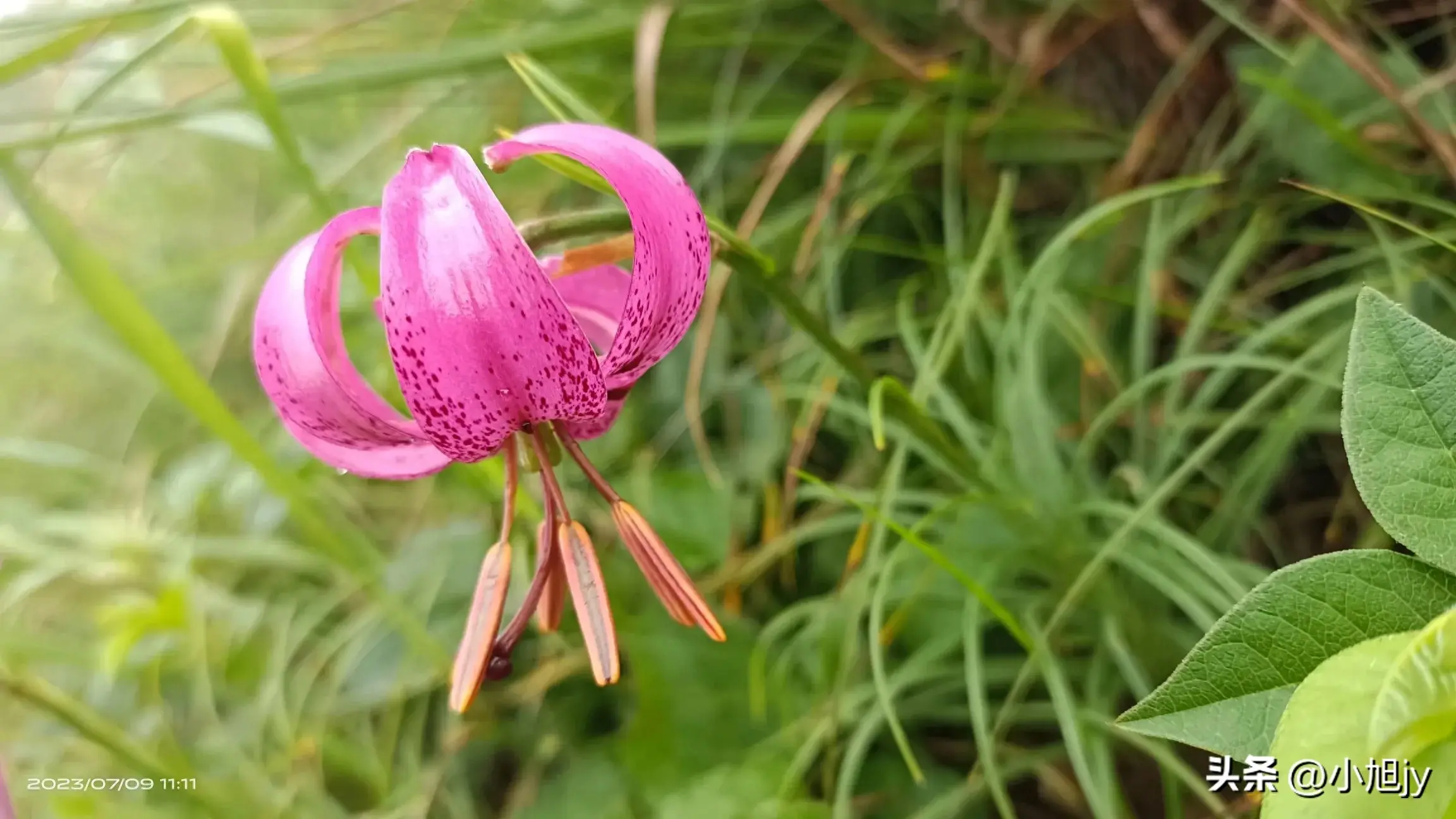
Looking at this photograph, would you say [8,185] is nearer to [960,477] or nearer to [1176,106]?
[960,477]

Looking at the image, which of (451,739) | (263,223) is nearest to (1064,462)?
(451,739)

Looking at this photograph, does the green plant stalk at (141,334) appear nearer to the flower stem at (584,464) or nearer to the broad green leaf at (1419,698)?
the flower stem at (584,464)

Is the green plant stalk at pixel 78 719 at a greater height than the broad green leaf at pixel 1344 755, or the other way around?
the broad green leaf at pixel 1344 755

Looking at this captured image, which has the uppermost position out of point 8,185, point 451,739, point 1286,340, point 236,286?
point 8,185

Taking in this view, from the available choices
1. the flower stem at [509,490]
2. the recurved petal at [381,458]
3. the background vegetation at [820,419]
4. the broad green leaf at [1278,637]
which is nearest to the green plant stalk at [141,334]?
the background vegetation at [820,419]

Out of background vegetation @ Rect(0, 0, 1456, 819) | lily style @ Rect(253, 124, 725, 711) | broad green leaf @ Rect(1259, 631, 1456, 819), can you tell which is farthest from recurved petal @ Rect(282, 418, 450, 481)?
broad green leaf @ Rect(1259, 631, 1456, 819)

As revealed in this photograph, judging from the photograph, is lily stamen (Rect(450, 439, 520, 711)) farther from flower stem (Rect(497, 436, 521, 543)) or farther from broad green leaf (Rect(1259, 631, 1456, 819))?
broad green leaf (Rect(1259, 631, 1456, 819))

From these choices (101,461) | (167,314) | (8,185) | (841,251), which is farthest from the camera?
(167,314)

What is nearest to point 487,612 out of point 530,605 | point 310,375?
point 530,605

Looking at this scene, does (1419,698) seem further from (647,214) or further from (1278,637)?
(647,214)
